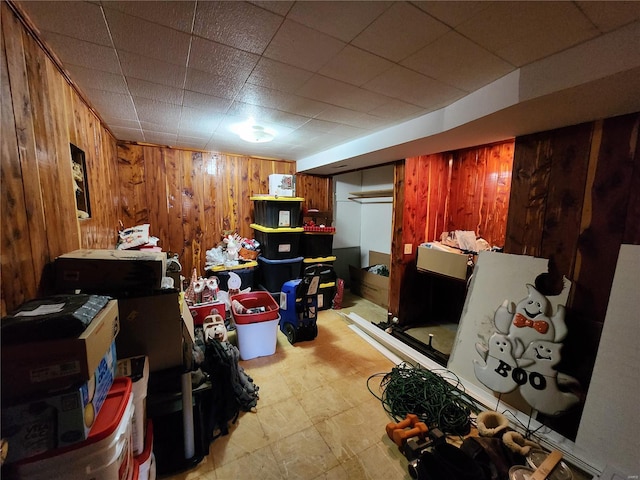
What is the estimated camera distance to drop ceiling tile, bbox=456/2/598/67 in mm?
982

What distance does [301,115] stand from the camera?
216 centimetres

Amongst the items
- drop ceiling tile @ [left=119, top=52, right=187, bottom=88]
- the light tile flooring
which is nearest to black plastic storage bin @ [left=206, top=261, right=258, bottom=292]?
the light tile flooring

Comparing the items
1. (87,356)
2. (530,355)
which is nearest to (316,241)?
(530,355)

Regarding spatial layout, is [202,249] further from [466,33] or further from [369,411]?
[466,33]

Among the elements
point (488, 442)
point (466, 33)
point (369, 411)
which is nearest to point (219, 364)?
point (369, 411)

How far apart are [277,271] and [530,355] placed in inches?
102

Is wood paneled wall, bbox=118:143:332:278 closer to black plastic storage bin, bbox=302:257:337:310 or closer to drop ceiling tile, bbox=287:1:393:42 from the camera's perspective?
black plastic storage bin, bbox=302:257:337:310

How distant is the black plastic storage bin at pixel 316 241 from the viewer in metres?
3.62

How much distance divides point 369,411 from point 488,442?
0.73 meters

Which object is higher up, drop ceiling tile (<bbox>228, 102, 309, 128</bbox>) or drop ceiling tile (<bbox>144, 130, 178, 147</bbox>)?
drop ceiling tile (<bbox>228, 102, 309, 128</bbox>)

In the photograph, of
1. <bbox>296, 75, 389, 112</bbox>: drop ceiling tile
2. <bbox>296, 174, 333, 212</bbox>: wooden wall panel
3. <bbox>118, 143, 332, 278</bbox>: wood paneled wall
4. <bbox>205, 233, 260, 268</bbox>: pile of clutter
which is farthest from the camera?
<bbox>296, 174, 333, 212</bbox>: wooden wall panel

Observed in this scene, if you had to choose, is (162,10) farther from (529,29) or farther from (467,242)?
(467,242)

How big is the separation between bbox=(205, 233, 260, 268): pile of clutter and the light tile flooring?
1.37 m

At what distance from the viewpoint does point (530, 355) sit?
1690 mm
